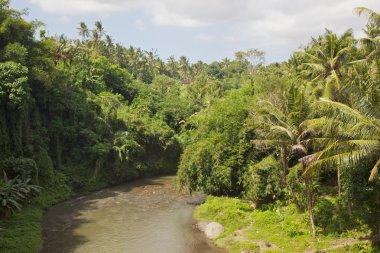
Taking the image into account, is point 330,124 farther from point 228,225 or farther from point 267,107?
point 228,225

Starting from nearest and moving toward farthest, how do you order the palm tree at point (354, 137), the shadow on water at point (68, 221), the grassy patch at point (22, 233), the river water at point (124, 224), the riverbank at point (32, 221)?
the palm tree at point (354, 137)
the grassy patch at point (22, 233)
the riverbank at point (32, 221)
the river water at point (124, 224)
the shadow on water at point (68, 221)

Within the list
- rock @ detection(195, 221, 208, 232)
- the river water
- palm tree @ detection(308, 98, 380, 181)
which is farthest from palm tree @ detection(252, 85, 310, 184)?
rock @ detection(195, 221, 208, 232)

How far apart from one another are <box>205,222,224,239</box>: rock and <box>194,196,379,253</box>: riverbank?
39cm

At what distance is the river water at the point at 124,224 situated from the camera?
73.8 ft

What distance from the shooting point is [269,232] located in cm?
2186

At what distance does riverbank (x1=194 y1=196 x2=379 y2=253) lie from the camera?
737 inches

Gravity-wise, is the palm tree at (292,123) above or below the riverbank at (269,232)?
above

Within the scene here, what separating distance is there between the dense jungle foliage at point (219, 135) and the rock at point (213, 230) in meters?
3.13

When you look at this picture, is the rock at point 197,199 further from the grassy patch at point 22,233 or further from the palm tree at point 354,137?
the palm tree at point 354,137

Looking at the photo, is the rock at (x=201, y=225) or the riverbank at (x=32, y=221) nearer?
the riverbank at (x=32, y=221)

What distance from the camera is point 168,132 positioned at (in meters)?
50.1

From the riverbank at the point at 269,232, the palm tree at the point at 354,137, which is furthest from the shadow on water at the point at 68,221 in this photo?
the palm tree at the point at 354,137

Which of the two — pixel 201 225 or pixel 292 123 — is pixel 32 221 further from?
pixel 292 123

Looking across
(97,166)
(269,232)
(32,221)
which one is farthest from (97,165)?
(269,232)
